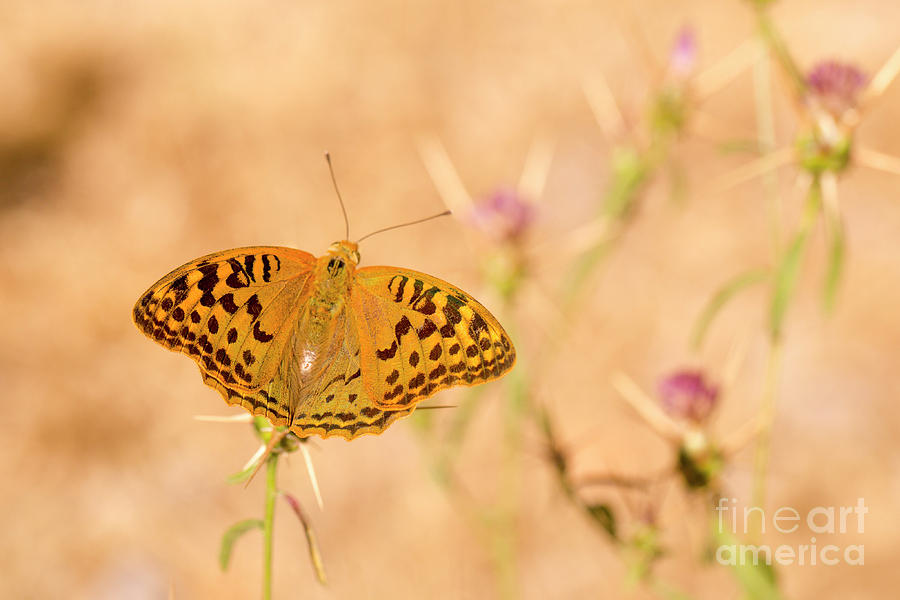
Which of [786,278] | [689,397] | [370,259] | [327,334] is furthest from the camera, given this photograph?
[370,259]

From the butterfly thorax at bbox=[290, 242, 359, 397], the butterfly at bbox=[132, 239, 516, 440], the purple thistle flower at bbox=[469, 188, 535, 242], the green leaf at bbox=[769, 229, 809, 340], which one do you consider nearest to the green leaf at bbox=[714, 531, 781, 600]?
the green leaf at bbox=[769, 229, 809, 340]

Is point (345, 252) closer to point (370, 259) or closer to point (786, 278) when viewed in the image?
point (786, 278)

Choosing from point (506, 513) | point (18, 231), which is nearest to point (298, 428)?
point (506, 513)

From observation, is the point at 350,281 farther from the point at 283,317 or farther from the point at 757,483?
the point at 757,483

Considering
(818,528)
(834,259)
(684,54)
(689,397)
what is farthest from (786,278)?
(818,528)

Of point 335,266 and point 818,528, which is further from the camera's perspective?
point 818,528

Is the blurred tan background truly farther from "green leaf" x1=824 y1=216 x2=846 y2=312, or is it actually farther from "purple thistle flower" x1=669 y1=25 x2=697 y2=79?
"green leaf" x1=824 y1=216 x2=846 y2=312

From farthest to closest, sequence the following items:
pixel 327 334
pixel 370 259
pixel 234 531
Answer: pixel 370 259 → pixel 327 334 → pixel 234 531
